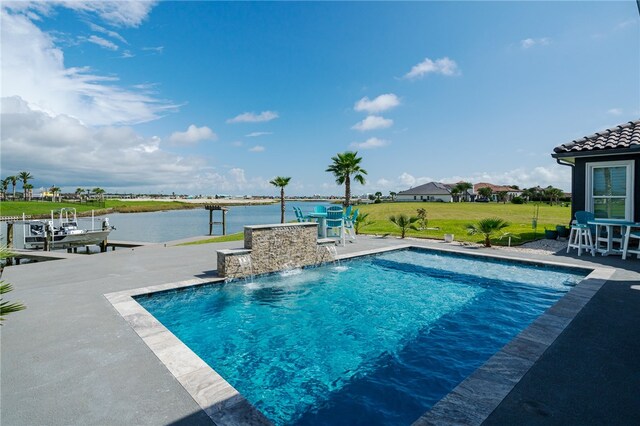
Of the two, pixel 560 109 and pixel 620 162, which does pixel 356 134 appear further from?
pixel 620 162

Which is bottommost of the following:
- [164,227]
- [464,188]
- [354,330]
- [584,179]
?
[164,227]

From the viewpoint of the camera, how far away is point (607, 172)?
1051 cm

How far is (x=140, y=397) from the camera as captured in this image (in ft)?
8.86

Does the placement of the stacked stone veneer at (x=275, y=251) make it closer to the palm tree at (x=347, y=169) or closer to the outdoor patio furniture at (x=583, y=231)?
the outdoor patio furniture at (x=583, y=231)

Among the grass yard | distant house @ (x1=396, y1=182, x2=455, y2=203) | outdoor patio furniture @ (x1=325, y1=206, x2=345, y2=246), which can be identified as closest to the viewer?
outdoor patio furniture @ (x1=325, y1=206, x2=345, y2=246)

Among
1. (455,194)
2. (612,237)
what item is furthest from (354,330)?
(455,194)

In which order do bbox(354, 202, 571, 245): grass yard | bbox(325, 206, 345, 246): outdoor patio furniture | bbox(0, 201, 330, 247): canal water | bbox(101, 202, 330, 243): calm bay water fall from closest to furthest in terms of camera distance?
bbox(325, 206, 345, 246): outdoor patio furniture → bbox(354, 202, 571, 245): grass yard → bbox(0, 201, 330, 247): canal water → bbox(101, 202, 330, 243): calm bay water

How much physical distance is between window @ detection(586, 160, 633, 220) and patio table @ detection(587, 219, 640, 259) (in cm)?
68

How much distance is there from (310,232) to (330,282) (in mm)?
1933

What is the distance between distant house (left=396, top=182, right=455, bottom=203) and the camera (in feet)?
266

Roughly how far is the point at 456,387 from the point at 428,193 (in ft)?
281

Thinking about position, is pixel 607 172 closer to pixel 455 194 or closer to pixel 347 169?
pixel 347 169

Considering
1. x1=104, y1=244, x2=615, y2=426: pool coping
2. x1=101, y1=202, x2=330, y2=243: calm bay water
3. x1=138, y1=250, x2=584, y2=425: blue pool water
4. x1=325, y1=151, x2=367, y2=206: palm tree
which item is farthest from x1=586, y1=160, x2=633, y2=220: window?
x1=325, y1=151, x2=367, y2=206: palm tree

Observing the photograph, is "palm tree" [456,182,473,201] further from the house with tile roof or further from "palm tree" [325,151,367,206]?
the house with tile roof
